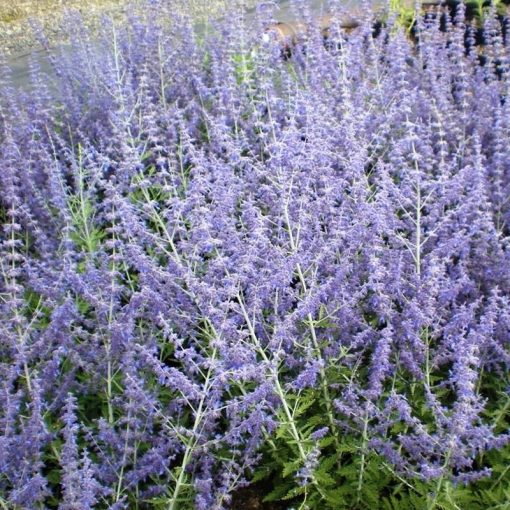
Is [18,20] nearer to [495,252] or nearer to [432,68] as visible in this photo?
[432,68]

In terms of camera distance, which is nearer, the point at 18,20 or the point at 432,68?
the point at 432,68

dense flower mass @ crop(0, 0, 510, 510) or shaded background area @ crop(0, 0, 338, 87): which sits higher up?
shaded background area @ crop(0, 0, 338, 87)

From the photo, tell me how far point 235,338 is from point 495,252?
136 cm

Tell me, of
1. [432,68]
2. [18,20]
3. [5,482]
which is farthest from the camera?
[18,20]

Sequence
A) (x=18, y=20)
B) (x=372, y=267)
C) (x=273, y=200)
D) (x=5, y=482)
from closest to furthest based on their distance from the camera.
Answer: (x=5, y=482) < (x=372, y=267) < (x=273, y=200) < (x=18, y=20)

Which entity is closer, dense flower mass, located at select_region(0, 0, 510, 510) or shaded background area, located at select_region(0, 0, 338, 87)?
dense flower mass, located at select_region(0, 0, 510, 510)

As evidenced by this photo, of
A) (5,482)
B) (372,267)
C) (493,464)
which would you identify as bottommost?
(493,464)

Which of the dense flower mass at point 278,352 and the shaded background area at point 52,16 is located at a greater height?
the shaded background area at point 52,16

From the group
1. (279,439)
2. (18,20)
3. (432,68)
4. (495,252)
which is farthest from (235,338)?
(18,20)

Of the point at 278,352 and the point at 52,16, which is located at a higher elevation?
the point at 52,16

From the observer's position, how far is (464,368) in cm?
253

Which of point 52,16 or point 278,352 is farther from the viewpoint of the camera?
point 52,16

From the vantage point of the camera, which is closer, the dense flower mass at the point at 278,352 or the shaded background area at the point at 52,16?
the dense flower mass at the point at 278,352

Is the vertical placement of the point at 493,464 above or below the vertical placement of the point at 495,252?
below
